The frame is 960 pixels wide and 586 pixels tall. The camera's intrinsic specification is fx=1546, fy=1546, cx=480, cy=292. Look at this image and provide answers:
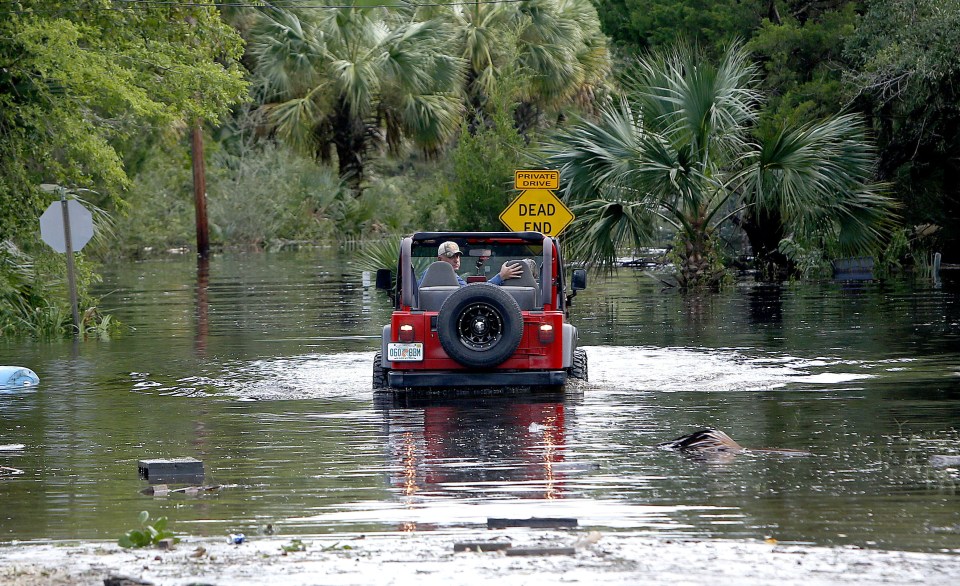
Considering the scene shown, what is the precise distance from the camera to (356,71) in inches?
1986

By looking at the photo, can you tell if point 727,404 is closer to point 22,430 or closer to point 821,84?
point 22,430

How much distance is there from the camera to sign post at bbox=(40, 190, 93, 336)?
22031 mm

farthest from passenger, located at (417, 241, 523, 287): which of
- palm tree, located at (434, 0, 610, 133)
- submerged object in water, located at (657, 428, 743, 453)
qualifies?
palm tree, located at (434, 0, 610, 133)

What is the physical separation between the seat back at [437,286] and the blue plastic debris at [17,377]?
4615 millimetres

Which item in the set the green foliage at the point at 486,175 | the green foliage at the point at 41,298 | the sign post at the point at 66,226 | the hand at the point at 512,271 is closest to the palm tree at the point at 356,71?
the green foliage at the point at 486,175

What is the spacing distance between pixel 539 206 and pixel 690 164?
456cm

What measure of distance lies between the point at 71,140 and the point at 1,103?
1082 mm

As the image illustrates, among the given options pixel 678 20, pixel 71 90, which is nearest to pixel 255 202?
pixel 678 20

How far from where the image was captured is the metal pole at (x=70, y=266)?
22.1 metres

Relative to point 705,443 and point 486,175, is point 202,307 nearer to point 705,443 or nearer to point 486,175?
point 486,175

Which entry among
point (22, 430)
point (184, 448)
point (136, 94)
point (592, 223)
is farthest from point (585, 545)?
point (592, 223)

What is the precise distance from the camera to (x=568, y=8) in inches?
2025

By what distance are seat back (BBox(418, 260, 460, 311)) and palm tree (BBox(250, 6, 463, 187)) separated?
116ft

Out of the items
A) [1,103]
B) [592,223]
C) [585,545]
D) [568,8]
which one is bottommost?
[585,545]
